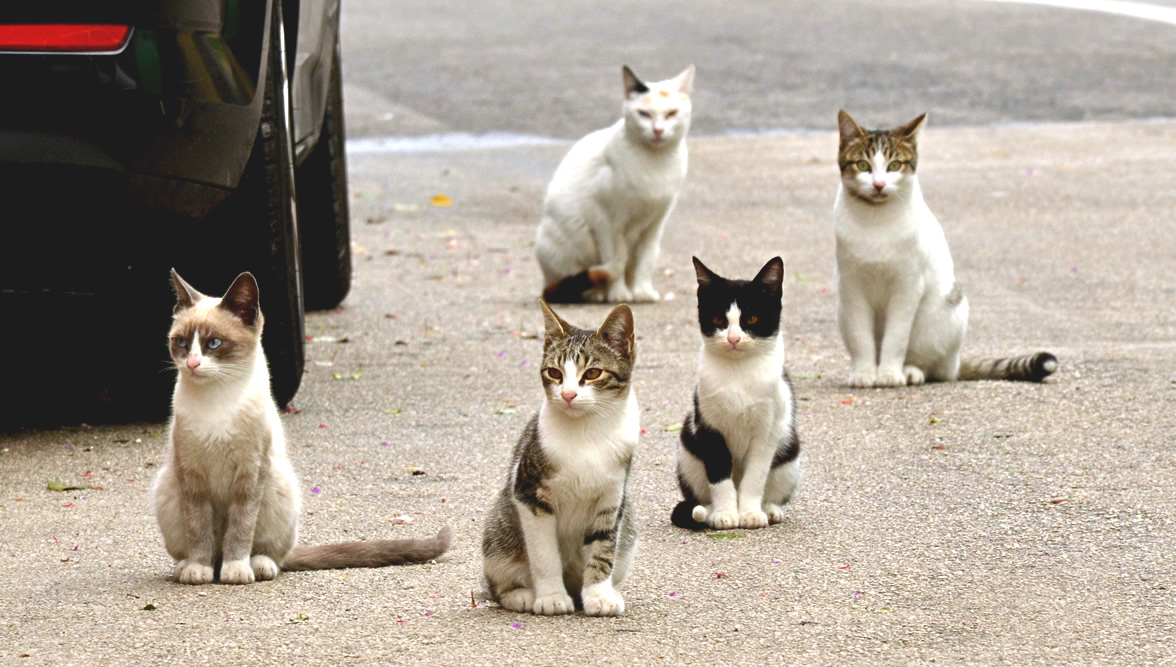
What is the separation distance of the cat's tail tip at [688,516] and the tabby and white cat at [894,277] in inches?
72.2

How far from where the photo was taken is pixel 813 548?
422 cm

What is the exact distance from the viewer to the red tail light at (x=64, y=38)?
173 inches

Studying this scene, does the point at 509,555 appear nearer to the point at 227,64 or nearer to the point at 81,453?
the point at 227,64

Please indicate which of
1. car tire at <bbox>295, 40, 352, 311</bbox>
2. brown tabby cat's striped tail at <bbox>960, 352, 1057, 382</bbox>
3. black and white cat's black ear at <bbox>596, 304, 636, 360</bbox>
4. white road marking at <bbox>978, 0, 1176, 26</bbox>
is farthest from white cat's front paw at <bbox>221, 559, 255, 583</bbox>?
white road marking at <bbox>978, 0, 1176, 26</bbox>

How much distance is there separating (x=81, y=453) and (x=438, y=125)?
9526 millimetres

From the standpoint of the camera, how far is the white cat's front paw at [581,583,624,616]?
3.62 metres

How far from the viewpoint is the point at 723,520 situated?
4449mm

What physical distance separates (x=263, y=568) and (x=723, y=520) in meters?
1.26

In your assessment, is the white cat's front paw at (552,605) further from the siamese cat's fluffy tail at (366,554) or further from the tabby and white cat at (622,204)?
the tabby and white cat at (622,204)

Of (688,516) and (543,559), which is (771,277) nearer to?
(688,516)

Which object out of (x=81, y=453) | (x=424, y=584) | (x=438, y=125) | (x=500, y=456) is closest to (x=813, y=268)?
(x=500, y=456)

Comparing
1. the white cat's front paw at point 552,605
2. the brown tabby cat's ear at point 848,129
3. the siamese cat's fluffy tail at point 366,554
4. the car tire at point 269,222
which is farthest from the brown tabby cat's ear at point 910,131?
the white cat's front paw at point 552,605

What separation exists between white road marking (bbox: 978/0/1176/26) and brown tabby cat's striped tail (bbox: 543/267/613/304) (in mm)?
12448

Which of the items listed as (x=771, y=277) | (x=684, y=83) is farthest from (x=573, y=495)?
(x=684, y=83)
